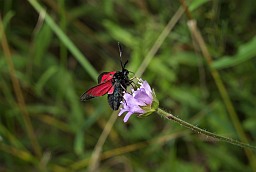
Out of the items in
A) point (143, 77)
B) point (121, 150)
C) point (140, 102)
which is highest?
point (143, 77)

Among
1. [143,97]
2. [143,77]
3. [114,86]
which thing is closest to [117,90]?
[114,86]

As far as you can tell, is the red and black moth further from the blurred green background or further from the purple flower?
the blurred green background

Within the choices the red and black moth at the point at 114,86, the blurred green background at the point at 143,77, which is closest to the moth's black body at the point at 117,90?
the red and black moth at the point at 114,86

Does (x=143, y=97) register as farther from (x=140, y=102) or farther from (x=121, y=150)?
(x=121, y=150)

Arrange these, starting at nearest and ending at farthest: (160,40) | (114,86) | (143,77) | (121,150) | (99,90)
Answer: (99,90) < (114,86) < (160,40) < (143,77) < (121,150)

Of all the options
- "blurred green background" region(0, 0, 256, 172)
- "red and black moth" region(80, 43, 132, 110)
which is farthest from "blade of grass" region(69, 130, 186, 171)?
"red and black moth" region(80, 43, 132, 110)

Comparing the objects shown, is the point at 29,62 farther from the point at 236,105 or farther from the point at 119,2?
the point at 236,105
